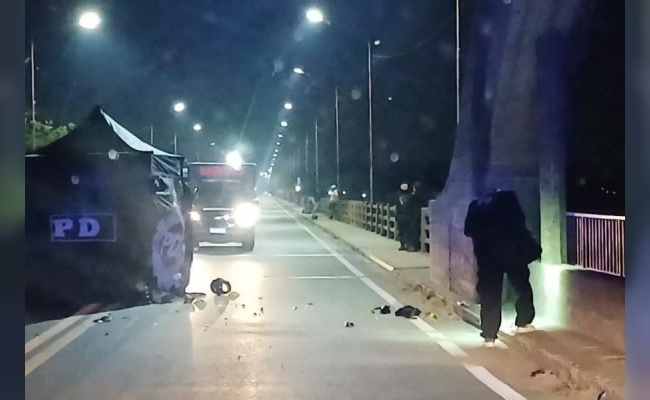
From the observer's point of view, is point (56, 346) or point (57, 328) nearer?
point (56, 346)

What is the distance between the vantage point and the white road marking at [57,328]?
12.0 m

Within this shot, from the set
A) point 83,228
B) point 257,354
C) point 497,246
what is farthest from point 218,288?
point 497,246

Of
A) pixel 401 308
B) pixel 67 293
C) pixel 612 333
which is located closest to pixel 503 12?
pixel 401 308

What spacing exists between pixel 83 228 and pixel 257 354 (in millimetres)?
5401

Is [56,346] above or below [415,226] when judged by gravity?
below

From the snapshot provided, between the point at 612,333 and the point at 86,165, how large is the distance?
29.0 feet

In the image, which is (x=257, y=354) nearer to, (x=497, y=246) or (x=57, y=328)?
(x=497, y=246)

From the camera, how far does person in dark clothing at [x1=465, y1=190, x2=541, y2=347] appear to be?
11.2 m

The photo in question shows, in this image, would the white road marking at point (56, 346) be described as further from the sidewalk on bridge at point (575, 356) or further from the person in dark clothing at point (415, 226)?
the person in dark clothing at point (415, 226)

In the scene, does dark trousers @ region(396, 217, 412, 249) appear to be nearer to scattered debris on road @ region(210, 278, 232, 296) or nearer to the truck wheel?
the truck wheel

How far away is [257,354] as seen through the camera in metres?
11.2

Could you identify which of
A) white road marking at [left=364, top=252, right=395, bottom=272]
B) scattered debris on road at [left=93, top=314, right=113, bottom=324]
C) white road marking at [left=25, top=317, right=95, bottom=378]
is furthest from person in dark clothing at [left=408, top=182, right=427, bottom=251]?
white road marking at [left=25, top=317, right=95, bottom=378]

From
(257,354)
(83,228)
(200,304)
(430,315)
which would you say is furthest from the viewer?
(200,304)

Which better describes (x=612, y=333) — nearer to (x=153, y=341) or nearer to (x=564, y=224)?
(x=564, y=224)
